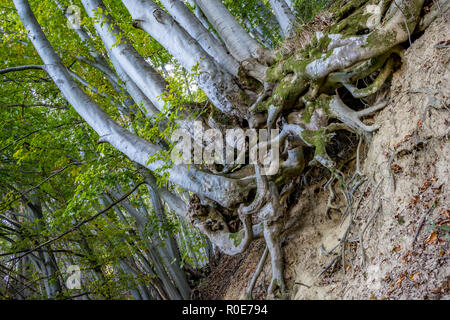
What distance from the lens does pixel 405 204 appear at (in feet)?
9.71

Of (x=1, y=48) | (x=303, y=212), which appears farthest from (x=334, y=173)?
(x=1, y=48)

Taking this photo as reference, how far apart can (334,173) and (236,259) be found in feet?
15.7

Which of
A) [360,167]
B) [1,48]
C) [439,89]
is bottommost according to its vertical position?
[360,167]

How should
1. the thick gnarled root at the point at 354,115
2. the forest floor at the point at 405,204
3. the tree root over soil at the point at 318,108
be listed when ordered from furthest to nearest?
the thick gnarled root at the point at 354,115
the tree root over soil at the point at 318,108
the forest floor at the point at 405,204

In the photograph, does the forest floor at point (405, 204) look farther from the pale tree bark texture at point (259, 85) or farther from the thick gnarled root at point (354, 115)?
the pale tree bark texture at point (259, 85)

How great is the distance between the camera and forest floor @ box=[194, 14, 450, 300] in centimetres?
255

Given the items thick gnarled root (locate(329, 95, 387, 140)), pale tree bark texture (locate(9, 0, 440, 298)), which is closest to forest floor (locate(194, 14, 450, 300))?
thick gnarled root (locate(329, 95, 387, 140))

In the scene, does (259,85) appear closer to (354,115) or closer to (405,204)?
(354,115)

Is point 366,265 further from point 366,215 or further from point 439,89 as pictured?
point 439,89

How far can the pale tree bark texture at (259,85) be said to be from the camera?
12.0ft

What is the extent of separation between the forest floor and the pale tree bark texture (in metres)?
0.27

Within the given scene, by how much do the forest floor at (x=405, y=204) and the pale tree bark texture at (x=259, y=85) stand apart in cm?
27

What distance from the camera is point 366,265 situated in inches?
124

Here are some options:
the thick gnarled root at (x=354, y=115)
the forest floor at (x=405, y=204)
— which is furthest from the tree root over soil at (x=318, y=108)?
the forest floor at (x=405, y=204)
